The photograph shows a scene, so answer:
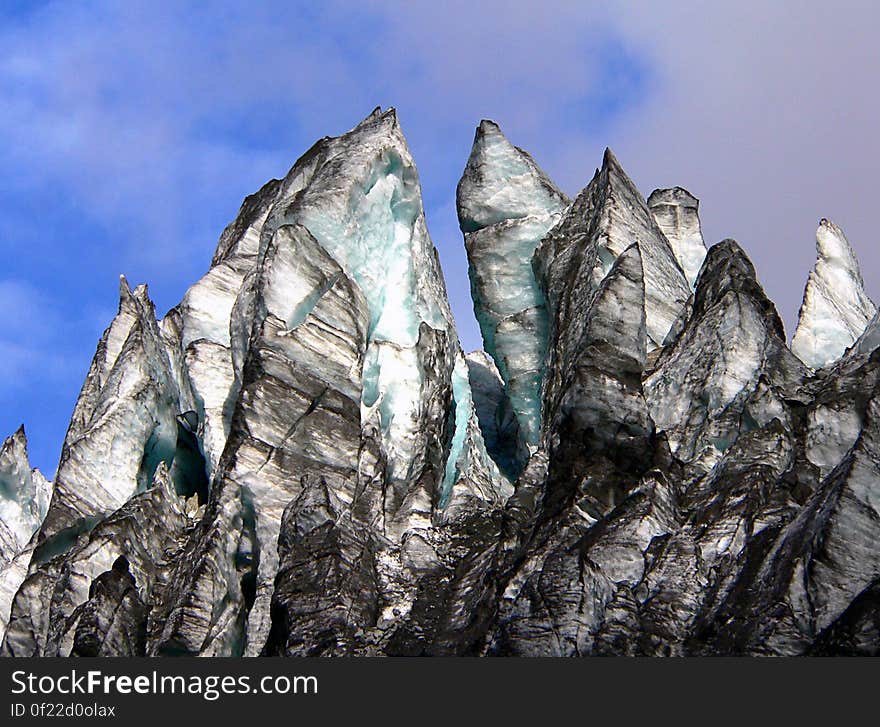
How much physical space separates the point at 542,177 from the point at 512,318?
567 centimetres

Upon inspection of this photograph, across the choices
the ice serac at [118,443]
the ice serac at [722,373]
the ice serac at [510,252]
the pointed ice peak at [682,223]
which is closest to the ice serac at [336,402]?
the ice serac at [510,252]

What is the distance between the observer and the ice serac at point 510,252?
43344 millimetres

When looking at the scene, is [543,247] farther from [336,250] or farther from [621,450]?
[621,450]

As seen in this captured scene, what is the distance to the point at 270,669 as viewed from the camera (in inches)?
945

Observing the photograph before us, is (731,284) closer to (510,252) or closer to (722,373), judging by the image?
(722,373)

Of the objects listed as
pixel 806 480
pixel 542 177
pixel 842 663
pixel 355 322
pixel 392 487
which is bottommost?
pixel 842 663

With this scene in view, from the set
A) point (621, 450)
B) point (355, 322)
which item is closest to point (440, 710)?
point (621, 450)

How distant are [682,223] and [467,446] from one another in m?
Result: 13.5

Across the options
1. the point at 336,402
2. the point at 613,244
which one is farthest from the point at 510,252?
the point at 336,402

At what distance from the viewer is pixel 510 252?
151ft

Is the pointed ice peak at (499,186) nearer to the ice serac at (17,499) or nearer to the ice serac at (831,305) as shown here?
the ice serac at (831,305)

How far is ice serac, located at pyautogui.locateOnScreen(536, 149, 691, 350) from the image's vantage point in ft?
135

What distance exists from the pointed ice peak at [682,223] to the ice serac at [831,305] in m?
3.52

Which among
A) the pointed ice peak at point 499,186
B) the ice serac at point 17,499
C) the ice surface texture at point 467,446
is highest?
the pointed ice peak at point 499,186
